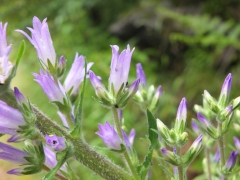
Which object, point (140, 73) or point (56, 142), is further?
point (140, 73)

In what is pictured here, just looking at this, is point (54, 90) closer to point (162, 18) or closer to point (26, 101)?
point (26, 101)

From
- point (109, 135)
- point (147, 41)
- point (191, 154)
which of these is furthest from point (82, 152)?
point (147, 41)

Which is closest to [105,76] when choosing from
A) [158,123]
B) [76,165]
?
[76,165]

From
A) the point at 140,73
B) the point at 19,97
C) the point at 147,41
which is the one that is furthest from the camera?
the point at 147,41

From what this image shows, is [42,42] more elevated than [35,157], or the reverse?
[42,42]

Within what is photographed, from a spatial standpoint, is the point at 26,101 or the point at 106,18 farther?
the point at 106,18

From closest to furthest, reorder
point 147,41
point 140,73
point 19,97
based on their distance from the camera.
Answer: point 19,97 → point 140,73 → point 147,41

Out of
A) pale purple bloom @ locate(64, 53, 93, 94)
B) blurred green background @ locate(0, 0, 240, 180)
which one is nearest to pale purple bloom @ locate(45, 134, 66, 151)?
pale purple bloom @ locate(64, 53, 93, 94)

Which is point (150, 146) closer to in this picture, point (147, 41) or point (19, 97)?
point (19, 97)
